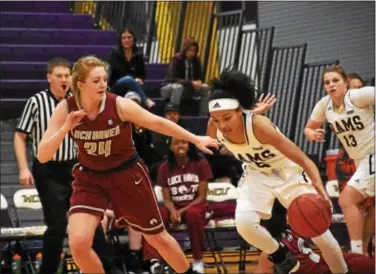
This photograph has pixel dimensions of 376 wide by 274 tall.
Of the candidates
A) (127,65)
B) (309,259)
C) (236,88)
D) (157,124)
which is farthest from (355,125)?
(127,65)

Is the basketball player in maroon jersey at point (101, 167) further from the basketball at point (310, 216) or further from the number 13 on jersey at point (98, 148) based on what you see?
the basketball at point (310, 216)

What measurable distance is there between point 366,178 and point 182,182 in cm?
203

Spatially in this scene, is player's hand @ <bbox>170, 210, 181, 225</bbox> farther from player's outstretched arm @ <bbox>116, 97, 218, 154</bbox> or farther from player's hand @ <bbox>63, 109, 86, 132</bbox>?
player's hand @ <bbox>63, 109, 86, 132</bbox>

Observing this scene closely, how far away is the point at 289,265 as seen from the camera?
741 centimetres

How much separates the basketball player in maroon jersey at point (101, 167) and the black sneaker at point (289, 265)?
3.16 feet

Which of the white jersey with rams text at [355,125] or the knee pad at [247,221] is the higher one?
the white jersey with rams text at [355,125]

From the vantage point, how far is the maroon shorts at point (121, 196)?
6738 mm

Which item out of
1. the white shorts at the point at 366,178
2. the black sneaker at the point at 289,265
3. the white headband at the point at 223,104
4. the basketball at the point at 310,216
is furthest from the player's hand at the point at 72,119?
the white shorts at the point at 366,178

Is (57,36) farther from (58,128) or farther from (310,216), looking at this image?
(310,216)

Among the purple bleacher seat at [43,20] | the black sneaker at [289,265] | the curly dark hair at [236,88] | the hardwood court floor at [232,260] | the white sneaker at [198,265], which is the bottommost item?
the hardwood court floor at [232,260]

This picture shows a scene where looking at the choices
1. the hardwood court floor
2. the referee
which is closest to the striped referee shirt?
the referee

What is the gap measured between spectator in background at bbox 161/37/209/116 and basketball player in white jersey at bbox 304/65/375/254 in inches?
127

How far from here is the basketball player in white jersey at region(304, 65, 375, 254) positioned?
28.2 ft

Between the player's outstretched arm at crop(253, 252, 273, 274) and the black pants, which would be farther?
the player's outstretched arm at crop(253, 252, 273, 274)
